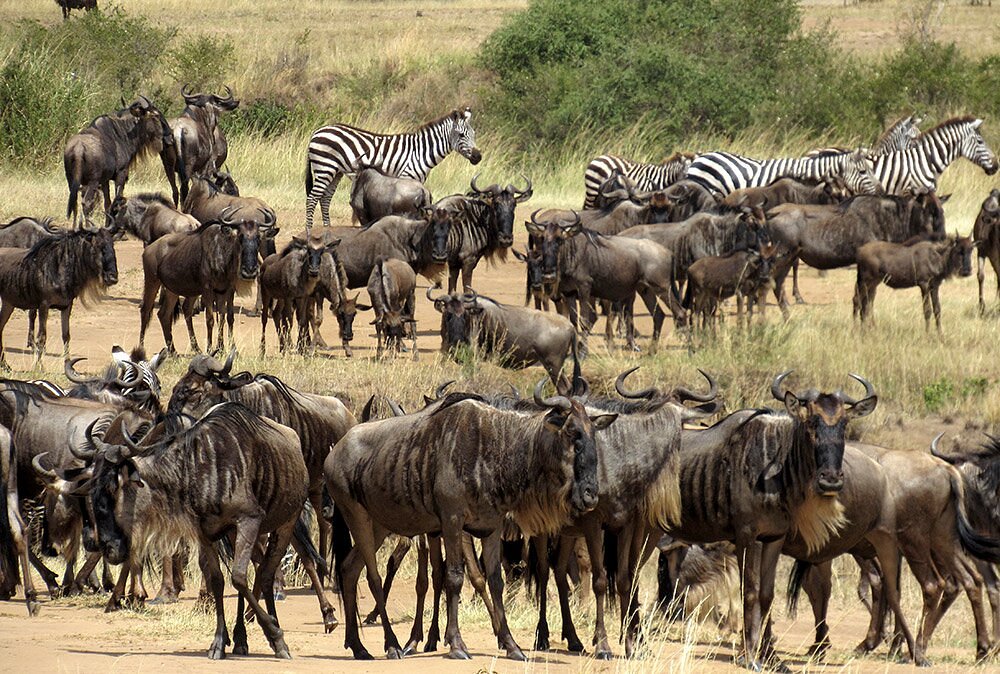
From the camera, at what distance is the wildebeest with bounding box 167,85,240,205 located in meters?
22.1

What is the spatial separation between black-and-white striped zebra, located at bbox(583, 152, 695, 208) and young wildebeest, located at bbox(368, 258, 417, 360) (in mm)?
7736

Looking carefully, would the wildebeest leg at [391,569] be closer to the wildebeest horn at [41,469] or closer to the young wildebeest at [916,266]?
the wildebeest horn at [41,469]

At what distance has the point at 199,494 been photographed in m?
8.12

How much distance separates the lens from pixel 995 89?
29734 mm

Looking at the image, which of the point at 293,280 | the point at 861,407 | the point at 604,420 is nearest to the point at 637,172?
the point at 293,280

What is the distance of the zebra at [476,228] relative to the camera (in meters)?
18.0

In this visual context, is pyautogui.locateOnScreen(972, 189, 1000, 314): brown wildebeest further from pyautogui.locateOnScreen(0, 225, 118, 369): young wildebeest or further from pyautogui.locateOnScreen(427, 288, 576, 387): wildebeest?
pyautogui.locateOnScreen(0, 225, 118, 369): young wildebeest

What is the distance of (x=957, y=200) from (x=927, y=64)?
20.0 feet

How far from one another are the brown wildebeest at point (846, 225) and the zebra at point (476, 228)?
9.45ft

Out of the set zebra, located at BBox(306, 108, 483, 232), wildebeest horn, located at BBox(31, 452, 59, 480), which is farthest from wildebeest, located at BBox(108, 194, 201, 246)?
wildebeest horn, located at BBox(31, 452, 59, 480)

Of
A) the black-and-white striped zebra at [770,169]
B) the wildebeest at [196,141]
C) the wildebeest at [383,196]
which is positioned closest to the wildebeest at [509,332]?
the wildebeest at [383,196]

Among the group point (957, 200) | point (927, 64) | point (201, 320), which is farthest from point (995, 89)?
point (201, 320)

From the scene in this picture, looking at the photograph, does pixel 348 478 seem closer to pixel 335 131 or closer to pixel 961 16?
pixel 335 131

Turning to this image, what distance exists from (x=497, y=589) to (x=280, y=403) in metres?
2.44
